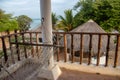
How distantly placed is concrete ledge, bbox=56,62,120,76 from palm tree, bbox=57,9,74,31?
889cm

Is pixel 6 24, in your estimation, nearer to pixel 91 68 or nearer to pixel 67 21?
pixel 67 21

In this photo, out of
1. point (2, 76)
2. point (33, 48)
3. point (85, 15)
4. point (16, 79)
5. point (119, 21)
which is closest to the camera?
point (16, 79)

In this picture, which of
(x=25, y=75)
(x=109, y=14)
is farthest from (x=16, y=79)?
(x=109, y=14)

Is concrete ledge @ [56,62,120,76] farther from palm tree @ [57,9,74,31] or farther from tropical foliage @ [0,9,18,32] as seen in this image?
palm tree @ [57,9,74,31]

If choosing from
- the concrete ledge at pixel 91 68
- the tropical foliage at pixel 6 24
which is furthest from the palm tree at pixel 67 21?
the concrete ledge at pixel 91 68

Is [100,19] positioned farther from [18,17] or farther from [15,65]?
[15,65]

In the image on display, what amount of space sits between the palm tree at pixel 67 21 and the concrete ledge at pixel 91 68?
8890 millimetres

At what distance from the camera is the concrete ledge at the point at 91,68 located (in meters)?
2.99

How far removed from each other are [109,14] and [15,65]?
353 inches

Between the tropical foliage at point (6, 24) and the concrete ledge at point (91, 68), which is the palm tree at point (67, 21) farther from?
the concrete ledge at point (91, 68)

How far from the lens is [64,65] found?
3312 mm

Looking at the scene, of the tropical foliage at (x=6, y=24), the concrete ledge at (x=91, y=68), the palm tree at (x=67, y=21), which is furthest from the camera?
the palm tree at (x=67, y=21)

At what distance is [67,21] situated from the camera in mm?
12227

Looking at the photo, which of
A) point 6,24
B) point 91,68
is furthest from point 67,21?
point 91,68
